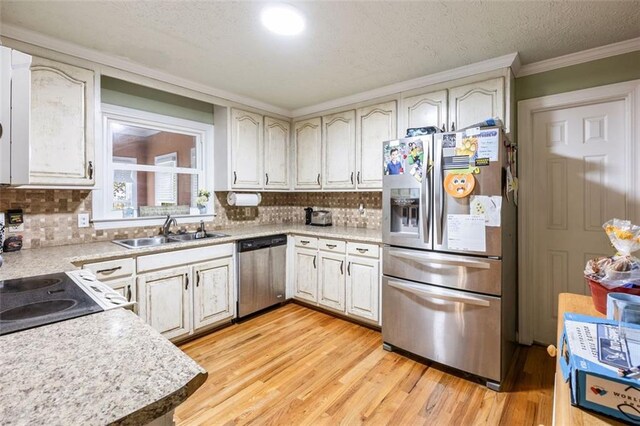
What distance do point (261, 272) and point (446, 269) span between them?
6.10ft

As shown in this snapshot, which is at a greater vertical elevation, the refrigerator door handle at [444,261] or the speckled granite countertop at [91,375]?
the refrigerator door handle at [444,261]

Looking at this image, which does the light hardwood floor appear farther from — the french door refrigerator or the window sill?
the window sill

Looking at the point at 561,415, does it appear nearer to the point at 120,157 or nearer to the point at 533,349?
the point at 533,349

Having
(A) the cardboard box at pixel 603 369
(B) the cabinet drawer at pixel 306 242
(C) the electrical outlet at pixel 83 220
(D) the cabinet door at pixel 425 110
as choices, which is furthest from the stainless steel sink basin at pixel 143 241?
(A) the cardboard box at pixel 603 369

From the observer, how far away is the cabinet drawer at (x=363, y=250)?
278 cm

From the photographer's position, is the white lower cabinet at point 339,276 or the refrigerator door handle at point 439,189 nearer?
the refrigerator door handle at point 439,189

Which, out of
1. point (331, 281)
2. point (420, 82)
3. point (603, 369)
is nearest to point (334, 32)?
point (420, 82)

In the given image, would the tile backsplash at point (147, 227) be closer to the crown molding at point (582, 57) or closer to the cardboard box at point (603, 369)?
the crown molding at point (582, 57)

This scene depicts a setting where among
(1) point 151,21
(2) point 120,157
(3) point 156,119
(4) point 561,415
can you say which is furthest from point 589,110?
(2) point 120,157

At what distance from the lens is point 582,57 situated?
2293mm

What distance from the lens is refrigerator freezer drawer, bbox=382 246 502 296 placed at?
198cm

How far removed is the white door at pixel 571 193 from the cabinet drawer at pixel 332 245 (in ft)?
5.46

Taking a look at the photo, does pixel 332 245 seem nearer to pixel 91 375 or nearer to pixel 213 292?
pixel 213 292

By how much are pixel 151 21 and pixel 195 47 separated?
352 millimetres
